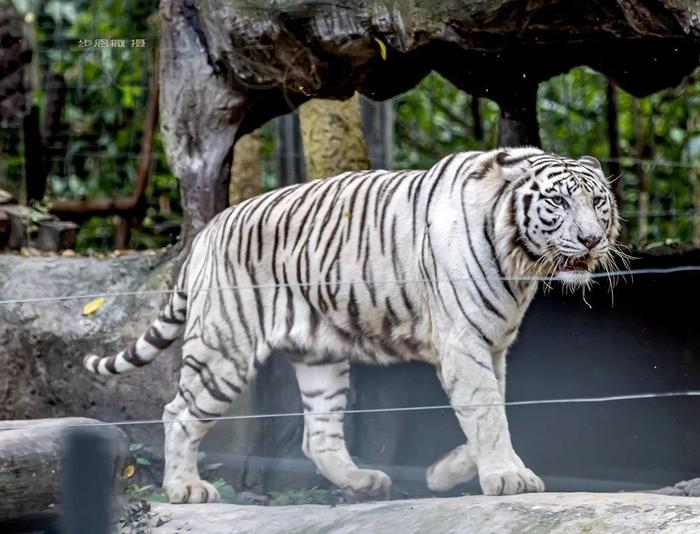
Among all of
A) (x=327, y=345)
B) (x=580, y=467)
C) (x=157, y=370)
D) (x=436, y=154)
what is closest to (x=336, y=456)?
(x=327, y=345)

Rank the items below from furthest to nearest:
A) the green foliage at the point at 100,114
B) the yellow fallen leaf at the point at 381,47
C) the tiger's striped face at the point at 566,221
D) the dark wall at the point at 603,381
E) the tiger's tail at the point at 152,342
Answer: the green foliage at the point at 100,114
the dark wall at the point at 603,381
the tiger's tail at the point at 152,342
the yellow fallen leaf at the point at 381,47
the tiger's striped face at the point at 566,221

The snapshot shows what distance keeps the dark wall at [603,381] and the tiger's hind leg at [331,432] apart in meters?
0.43

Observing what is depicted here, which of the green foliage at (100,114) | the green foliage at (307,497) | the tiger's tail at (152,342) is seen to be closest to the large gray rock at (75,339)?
the tiger's tail at (152,342)

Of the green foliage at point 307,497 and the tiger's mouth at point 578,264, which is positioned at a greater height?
the tiger's mouth at point 578,264

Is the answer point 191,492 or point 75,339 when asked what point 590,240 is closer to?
point 191,492

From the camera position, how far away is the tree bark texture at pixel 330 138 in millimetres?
6109

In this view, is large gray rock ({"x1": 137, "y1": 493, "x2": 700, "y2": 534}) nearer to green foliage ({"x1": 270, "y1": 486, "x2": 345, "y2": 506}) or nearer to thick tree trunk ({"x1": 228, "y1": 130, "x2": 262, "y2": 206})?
green foliage ({"x1": 270, "y1": 486, "x2": 345, "y2": 506})

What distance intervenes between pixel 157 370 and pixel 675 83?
8.46 feet

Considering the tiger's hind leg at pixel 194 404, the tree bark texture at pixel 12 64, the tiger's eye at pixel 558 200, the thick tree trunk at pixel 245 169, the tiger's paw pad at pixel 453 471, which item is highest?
the tree bark texture at pixel 12 64

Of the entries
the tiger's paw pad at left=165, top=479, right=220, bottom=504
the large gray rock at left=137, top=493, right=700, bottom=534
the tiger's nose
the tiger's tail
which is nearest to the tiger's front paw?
the large gray rock at left=137, top=493, right=700, bottom=534

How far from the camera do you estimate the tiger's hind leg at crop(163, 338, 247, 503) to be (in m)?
4.43

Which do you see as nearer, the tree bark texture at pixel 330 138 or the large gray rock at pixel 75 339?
the large gray rock at pixel 75 339

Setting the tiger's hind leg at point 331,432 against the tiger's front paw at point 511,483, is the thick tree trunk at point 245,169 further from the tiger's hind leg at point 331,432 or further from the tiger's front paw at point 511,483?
the tiger's front paw at point 511,483

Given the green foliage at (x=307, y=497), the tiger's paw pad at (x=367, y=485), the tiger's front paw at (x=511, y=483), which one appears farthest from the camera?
the tiger's paw pad at (x=367, y=485)
